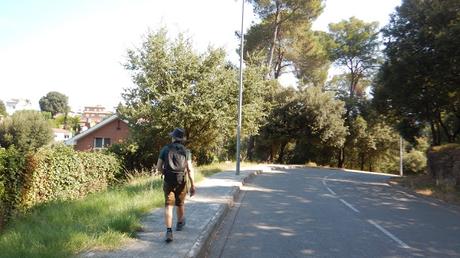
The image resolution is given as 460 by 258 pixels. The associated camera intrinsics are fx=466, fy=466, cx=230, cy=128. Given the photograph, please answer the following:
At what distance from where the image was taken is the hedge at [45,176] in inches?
451

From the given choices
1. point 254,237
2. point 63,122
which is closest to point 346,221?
point 254,237

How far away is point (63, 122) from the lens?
412ft

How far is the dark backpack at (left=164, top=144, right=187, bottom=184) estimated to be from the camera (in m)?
7.33

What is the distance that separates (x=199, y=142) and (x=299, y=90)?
2265 centimetres

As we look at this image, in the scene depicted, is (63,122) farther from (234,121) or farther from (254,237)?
(254,237)

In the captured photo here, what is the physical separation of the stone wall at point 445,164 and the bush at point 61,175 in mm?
14650

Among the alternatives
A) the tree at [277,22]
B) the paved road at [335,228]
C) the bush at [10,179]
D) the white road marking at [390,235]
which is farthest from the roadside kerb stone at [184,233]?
the tree at [277,22]

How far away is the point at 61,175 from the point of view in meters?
14.6

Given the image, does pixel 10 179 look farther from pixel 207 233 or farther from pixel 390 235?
pixel 390 235

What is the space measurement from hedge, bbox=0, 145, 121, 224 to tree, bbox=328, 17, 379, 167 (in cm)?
4141

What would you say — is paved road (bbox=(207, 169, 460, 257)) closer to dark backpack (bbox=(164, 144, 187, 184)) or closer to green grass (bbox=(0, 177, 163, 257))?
dark backpack (bbox=(164, 144, 187, 184))

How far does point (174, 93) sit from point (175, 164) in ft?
47.7

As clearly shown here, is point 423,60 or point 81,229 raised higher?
point 423,60

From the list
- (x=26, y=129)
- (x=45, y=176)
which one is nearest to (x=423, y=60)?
(x=45, y=176)
